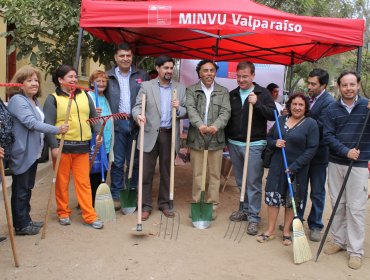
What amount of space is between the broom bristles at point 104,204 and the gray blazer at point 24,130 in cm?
91

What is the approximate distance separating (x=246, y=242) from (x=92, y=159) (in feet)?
6.58

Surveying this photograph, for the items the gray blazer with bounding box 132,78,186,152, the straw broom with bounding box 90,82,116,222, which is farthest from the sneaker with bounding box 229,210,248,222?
the straw broom with bounding box 90,82,116,222

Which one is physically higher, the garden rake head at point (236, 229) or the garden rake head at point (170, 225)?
the garden rake head at point (170, 225)

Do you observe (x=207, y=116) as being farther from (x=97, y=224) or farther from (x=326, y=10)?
(x=326, y=10)

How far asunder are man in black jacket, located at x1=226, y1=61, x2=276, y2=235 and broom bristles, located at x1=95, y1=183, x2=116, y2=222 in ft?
5.31

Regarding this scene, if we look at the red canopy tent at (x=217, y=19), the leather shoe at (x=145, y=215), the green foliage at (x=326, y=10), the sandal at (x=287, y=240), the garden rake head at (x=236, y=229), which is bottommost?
the garden rake head at (x=236, y=229)

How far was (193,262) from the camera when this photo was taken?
12.2 feet

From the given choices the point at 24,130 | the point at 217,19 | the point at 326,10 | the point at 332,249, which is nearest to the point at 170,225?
the point at 332,249

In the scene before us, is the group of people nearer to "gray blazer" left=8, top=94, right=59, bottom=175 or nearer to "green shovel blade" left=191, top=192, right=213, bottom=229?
"gray blazer" left=8, top=94, right=59, bottom=175

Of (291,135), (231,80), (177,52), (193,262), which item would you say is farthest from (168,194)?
(231,80)

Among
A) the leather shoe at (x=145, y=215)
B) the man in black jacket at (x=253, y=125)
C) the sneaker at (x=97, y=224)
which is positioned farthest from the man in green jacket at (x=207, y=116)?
the sneaker at (x=97, y=224)

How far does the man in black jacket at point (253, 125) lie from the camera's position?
4.61m

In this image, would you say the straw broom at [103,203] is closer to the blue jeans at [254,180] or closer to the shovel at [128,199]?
the shovel at [128,199]

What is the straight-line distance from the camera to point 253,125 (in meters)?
4.71
